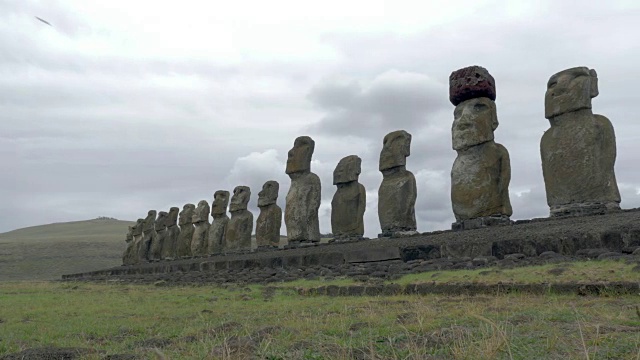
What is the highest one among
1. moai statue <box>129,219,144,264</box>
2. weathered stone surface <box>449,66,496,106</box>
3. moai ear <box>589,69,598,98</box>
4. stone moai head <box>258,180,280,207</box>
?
weathered stone surface <box>449,66,496,106</box>

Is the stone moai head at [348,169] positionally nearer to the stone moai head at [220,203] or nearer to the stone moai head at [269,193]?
the stone moai head at [269,193]

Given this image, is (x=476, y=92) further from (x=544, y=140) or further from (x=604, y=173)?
(x=604, y=173)

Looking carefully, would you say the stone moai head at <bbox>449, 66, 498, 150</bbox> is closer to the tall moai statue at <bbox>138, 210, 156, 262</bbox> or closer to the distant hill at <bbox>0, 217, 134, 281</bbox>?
the tall moai statue at <bbox>138, 210, 156, 262</bbox>

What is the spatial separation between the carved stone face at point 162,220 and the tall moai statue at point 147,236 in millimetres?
1296

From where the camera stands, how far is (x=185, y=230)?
2606 cm

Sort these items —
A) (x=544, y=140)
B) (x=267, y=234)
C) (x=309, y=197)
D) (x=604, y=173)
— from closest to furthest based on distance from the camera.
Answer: (x=604, y=173), (x=544, y=140), (x=309, y=197), (x=267, y=234)

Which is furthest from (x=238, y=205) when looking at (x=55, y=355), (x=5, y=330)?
(x=55, y=355)

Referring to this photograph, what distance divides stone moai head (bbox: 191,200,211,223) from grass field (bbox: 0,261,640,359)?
54.3 feet

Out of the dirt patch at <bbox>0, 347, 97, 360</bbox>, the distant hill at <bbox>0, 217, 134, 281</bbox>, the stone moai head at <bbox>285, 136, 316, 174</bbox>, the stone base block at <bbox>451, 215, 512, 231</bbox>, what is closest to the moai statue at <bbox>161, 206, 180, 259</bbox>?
the distant hill at <bbox>0, 217, 134, 281</bbox>

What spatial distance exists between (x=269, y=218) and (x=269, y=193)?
86 cm

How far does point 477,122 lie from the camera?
36.6 feet

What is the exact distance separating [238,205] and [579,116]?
14.0 m

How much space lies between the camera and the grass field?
3.25m

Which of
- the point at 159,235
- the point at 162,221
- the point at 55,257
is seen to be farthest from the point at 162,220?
the point at 55,257
